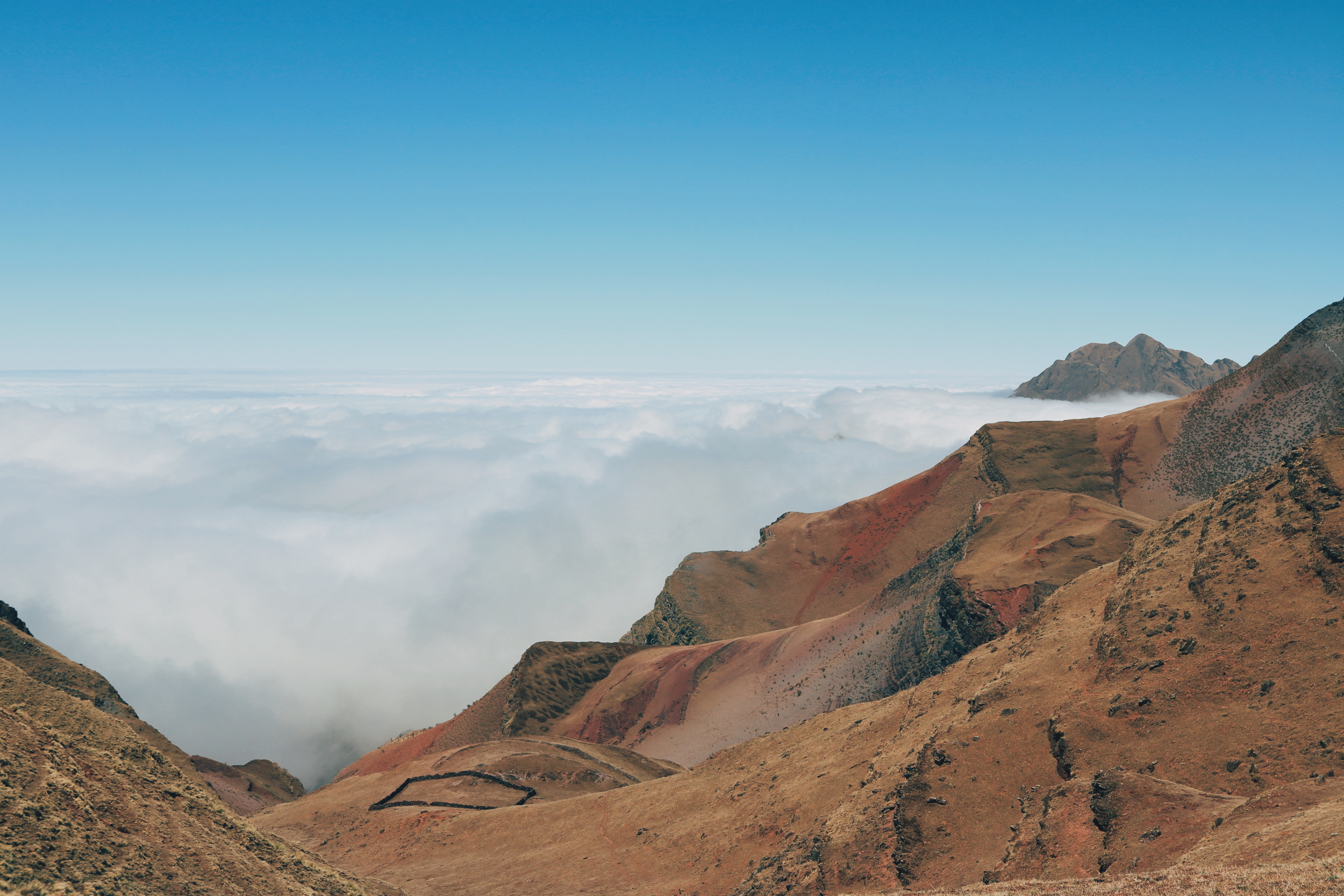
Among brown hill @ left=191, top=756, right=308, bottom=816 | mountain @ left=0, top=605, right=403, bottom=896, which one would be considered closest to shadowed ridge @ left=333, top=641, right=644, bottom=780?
brown hill @ left=191, top=756, right=308, bottom=816

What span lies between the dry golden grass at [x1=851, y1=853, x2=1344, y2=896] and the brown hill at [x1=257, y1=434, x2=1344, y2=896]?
3.13 feet

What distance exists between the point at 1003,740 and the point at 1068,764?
2.53 m

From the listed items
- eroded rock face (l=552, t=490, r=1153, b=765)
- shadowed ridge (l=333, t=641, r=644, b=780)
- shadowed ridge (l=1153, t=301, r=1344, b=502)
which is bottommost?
shadowed ridge (l=333, t=641, r=644, b=780)

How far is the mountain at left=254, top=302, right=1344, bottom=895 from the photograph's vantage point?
66.7 ft

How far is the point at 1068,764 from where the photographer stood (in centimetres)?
2353

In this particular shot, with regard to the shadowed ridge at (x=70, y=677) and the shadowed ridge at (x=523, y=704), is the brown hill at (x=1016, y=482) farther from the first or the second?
the shadowed ridge at (x=70, y=677)

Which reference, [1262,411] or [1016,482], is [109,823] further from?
[1262,411]

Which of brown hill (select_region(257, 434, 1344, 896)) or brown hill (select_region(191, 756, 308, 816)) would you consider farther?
brown hill (select_region(191, 756, 308, 816))

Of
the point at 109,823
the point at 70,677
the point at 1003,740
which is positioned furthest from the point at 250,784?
the point at 1003,740

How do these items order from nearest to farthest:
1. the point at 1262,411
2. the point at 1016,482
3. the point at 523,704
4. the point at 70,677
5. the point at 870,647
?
the point at 70,677, the point at 870,647, the point at 523,704, the point at 1262,411, the point at 1016,482

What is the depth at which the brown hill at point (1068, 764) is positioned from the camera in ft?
64.5

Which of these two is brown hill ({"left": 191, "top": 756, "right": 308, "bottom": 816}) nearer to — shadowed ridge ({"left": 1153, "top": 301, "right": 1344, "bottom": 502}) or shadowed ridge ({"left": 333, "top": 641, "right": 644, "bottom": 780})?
shadowed ridge ({"left": 333, "top": 641, "right": 644, "bottom": 780})

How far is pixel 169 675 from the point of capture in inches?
6964

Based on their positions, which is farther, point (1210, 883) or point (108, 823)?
point (108, 823)
